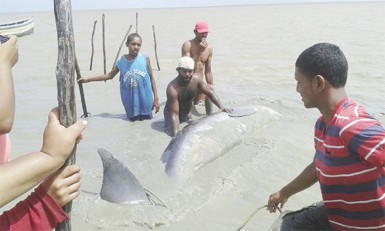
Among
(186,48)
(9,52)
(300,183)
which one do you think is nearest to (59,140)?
(9,52)

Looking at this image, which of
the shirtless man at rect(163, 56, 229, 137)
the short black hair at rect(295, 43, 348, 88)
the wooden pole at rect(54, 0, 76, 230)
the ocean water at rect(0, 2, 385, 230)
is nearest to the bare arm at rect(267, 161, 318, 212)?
the short black hair at rect(295, 43, 348, 88)

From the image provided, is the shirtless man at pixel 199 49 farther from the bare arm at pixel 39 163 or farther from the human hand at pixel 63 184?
the bare arm at pixel 39 163

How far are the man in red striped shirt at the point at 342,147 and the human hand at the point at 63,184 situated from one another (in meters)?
1.38

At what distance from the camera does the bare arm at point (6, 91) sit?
1616mm

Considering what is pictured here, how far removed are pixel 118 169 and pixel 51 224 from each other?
2.29m

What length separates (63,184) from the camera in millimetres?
1839

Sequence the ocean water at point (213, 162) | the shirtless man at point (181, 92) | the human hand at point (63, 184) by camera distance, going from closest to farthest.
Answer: the human hand at point (63, 184) < the ocean water at point (213, 162) < the shirtless man at point (181, 92)

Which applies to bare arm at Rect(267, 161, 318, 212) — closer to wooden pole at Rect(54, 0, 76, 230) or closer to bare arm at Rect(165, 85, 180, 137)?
wooden pole at Rect(54, 0, 76, 230)

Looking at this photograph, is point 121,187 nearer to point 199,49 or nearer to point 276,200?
point 276,200

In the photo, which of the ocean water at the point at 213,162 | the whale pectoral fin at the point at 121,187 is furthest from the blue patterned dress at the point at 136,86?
the whale pectoral fin at the point at 121,187

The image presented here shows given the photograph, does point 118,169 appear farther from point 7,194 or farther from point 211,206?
point 7,194

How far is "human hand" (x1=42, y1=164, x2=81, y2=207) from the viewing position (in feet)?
5.92

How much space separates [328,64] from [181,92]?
14.0 feet

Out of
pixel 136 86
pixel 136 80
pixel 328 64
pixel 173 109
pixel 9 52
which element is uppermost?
pixel 9 52
